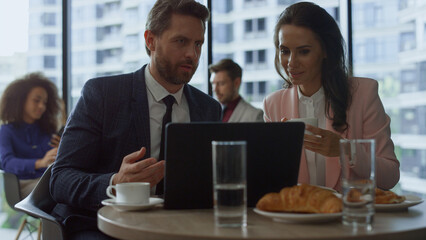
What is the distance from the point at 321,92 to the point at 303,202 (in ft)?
3.88

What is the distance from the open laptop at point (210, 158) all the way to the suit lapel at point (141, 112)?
1.88 ft

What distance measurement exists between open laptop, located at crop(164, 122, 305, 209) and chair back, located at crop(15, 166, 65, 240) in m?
0.51

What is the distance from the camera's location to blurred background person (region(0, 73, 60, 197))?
160 inches

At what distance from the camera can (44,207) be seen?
1.87 meters

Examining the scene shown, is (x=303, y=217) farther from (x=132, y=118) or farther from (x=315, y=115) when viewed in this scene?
(x=315, y=115)

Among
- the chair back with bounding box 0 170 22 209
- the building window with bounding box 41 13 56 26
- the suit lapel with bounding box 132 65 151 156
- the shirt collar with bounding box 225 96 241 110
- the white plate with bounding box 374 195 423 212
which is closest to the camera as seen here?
the white plate with bounding box 374 195 423 212

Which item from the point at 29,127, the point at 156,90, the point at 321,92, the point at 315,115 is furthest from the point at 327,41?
the point at 29,127

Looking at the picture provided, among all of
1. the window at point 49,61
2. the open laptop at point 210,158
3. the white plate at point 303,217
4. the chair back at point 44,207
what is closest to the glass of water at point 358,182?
the white plate at point 303,217

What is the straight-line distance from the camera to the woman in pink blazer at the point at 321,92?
6.98 feet

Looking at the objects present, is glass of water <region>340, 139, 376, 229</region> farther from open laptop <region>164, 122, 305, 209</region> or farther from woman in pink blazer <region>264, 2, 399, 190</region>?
woman in pink blazer <region>264, 2, 399, 190</region>

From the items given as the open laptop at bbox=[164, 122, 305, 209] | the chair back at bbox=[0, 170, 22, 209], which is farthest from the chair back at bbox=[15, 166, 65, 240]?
the chair back at bbox=[0, 170, 22, 209]

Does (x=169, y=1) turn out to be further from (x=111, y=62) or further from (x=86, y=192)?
(x=111, y=62)

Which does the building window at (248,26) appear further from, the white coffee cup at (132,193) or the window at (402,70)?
the white coffee cup at (132,193)

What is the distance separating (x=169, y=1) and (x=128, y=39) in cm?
269
